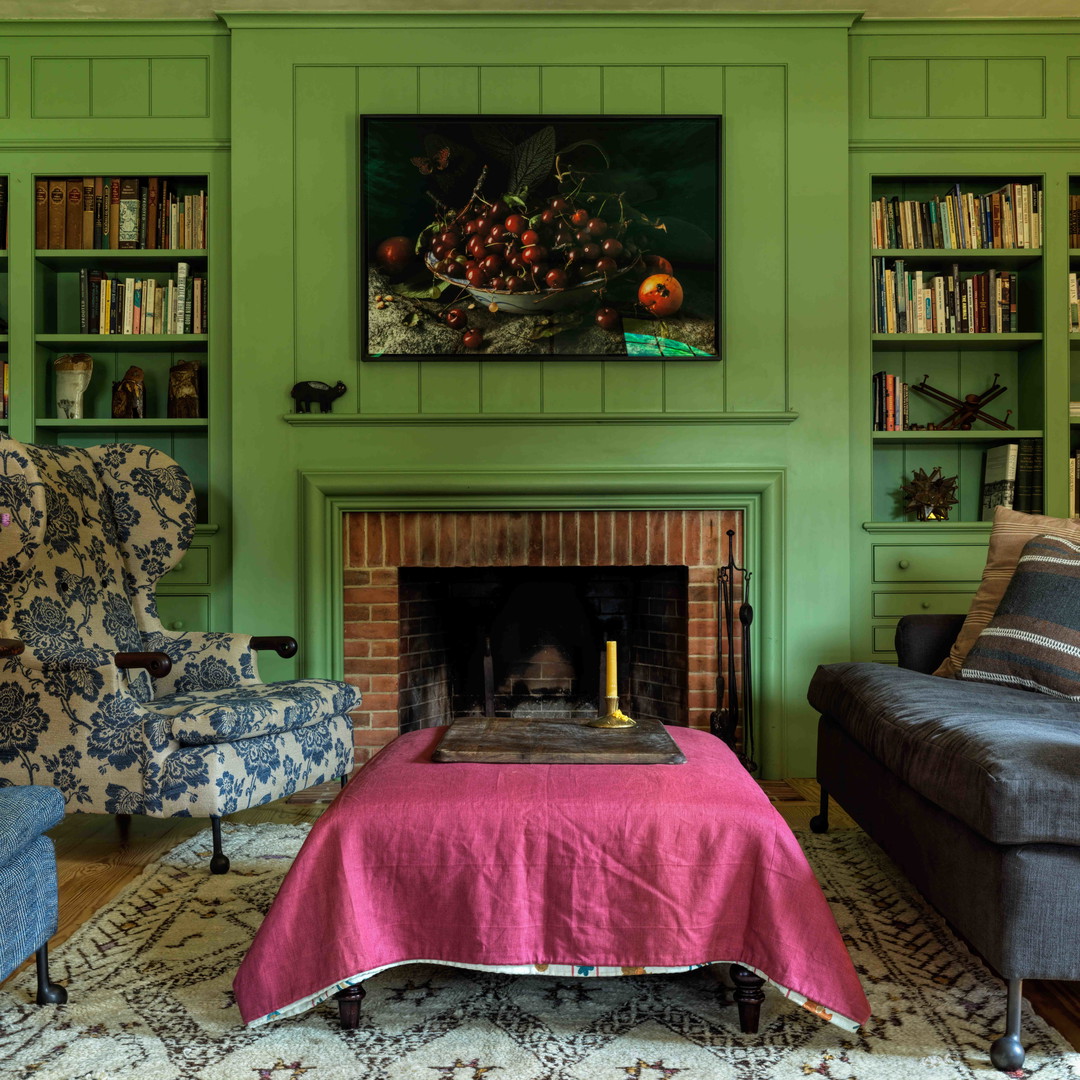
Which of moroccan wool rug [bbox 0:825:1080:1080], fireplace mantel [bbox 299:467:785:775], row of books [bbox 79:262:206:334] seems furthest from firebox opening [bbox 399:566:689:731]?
moroccan wool rug [bbox 0:825:1080:1080]

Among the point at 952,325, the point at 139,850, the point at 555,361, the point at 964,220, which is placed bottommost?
the point at 139,850

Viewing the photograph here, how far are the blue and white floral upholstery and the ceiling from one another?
1.66 meters

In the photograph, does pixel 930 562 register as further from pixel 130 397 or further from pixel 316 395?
pixel 130 397

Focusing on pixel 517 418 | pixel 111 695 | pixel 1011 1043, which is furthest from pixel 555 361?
pixel 1011 1043

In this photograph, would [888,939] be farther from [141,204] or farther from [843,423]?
[141,204]

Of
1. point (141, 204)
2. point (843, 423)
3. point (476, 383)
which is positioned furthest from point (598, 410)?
point (141, 204)

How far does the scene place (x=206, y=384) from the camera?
3516mm

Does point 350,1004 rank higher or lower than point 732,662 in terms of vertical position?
lower

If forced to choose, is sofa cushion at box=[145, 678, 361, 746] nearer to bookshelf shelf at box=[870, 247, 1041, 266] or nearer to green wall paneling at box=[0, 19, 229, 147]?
green wall paneling at box=[0, 19, 229, 147]

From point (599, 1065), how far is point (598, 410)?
227 cm

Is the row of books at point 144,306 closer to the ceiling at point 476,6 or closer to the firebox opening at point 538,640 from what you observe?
the ceiling at point 476,6

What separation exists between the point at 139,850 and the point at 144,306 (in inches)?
77.7

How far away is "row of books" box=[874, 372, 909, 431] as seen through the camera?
345 cm

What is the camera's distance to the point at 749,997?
61.3 inches
